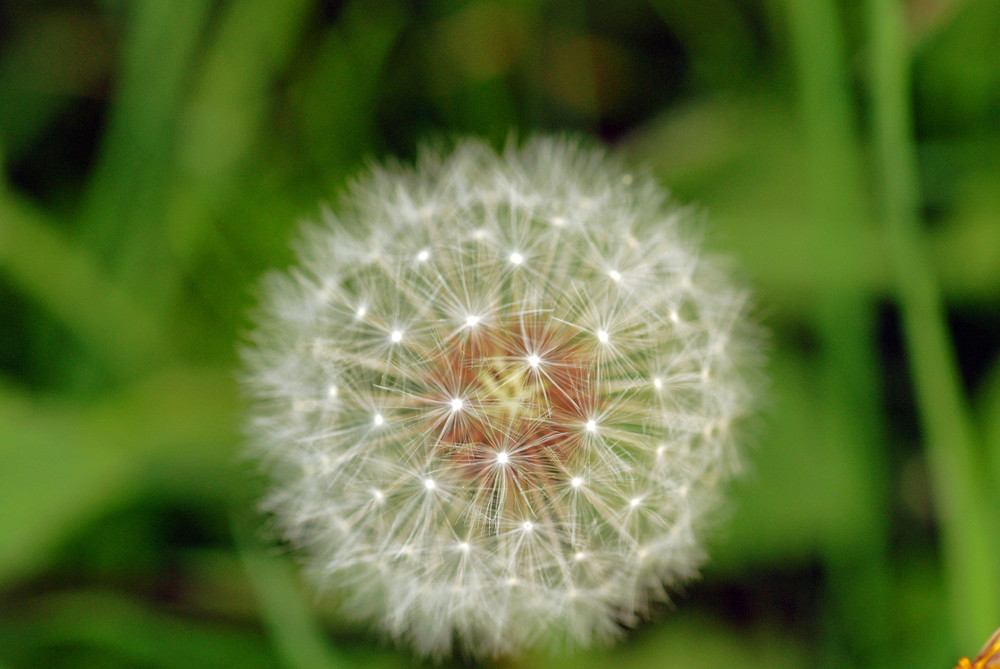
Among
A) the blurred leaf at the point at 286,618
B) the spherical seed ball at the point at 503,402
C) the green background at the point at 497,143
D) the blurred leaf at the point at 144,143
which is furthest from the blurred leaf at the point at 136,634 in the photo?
the blurred leaf at the point at 144,143

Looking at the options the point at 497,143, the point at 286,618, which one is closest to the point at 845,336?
the point at 497,143

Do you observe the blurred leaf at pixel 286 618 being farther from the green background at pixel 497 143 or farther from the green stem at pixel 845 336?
the green stem at pixel 845 336

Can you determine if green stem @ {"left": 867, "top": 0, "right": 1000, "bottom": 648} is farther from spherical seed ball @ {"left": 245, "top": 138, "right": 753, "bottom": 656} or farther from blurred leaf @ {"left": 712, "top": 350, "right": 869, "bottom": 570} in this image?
spherical seed ball @ {"left": 245, "top": 138, "right": 753, "bottom": 656}

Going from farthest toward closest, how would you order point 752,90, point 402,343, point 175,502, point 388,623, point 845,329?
point 752,90, point 175,502, point 845,329, point 388,623, point 402,343

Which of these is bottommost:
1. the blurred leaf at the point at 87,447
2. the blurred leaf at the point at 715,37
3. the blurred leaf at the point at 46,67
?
the blurred leaf at the point at 87,447

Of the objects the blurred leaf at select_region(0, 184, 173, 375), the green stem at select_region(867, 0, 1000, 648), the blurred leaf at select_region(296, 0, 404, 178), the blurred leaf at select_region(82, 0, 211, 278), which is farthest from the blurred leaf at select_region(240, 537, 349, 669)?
the green stem at select_region(867, 0, 1000, 648)

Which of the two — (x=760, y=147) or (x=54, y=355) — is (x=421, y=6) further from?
(x=54, y=355)

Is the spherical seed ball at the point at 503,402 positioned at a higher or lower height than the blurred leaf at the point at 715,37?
lower

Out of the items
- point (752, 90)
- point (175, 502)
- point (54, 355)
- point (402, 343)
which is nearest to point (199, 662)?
point (175, 502)
